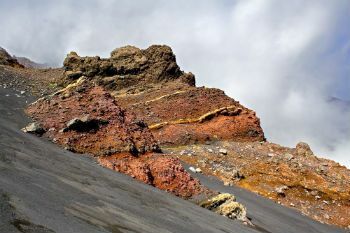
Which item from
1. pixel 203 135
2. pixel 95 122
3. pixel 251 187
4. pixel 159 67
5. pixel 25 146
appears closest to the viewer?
pixel 25 146

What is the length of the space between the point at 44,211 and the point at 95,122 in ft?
53.2

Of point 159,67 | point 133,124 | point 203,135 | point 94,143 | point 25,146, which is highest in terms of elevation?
point 159,67

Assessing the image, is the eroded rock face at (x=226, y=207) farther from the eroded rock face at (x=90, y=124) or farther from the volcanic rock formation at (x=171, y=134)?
the eroded rock face at (x=90, y=124)

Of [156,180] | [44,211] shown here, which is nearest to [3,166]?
[44,211]

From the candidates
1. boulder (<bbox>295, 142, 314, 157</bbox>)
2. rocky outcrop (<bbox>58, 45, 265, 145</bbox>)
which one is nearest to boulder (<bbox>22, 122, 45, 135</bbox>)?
rocky outcrop (<bbox>58, 45, 265, 145</bbox>)

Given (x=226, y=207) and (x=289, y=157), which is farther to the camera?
(x=289, y=157)

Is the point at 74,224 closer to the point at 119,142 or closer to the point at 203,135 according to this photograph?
the point at 119,142

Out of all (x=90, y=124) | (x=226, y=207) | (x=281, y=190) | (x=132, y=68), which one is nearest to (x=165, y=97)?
(x=132, y=68)

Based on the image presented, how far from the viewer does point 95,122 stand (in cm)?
2864

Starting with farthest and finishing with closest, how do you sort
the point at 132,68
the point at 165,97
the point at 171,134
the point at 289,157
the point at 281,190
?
the point at 132,68 → the point at 165,97 → the point at 171,134 → the point at 289,157 → the point at 281,190

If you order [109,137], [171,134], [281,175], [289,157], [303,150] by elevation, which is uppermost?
[303,150]

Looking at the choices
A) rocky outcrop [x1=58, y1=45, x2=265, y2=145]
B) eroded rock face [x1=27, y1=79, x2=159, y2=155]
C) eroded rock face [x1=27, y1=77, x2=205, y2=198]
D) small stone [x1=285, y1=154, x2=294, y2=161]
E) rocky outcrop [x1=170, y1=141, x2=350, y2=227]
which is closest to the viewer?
eroded rock face [x1=27, y1=77, x2=205, y2=198]

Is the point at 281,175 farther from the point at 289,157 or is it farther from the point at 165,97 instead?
the point at 165,97

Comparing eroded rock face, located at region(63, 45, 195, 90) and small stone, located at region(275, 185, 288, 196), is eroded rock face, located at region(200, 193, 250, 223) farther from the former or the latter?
eroded rock face, located at region(63, 45, 195, 90)
